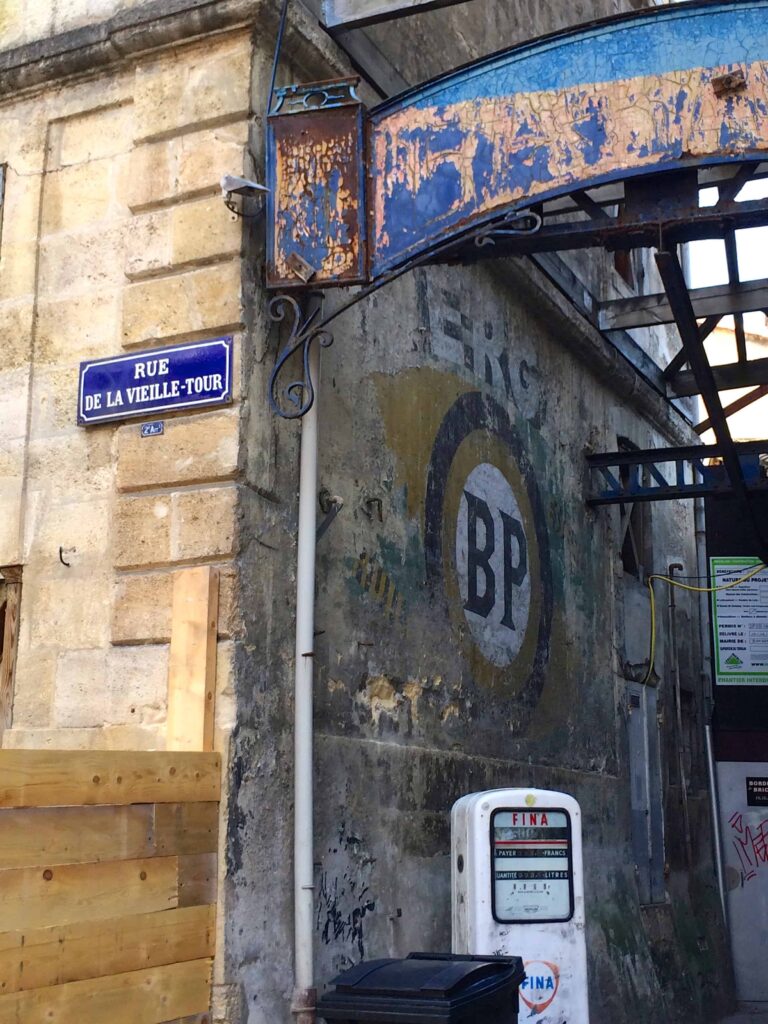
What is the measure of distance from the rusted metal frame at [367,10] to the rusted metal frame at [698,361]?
1.79 meters

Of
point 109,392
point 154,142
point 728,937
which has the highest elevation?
point 154,142

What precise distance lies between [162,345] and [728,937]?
32.2 feet

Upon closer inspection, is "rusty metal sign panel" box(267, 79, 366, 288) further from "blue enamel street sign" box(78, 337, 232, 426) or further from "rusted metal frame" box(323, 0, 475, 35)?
"rusted metal frame" box(323, 0, 475, 35)

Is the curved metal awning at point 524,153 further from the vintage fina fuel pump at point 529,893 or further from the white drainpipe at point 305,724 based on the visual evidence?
the vintage fina fuel pump at point 529,893

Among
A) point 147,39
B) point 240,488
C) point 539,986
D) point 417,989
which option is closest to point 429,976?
point 417,989

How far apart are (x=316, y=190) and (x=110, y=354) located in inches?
51.3

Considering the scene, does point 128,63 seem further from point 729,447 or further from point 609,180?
point 729,447

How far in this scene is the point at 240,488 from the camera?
18.3 feet

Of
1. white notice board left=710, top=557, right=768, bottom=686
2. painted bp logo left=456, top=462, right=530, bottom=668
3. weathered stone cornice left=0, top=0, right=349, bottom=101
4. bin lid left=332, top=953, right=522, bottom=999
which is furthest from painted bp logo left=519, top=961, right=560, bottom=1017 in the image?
white notice board left=710, top=557, right=768, bottom=686

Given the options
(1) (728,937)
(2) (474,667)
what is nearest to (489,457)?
(2) (474,667)

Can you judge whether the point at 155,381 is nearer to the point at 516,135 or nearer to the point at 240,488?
the point at 240,488

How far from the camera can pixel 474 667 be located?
7.85 meters

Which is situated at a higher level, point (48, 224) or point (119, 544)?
point (48, 224)

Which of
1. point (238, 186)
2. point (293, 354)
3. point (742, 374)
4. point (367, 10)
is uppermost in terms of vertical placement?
point (367, 10)
